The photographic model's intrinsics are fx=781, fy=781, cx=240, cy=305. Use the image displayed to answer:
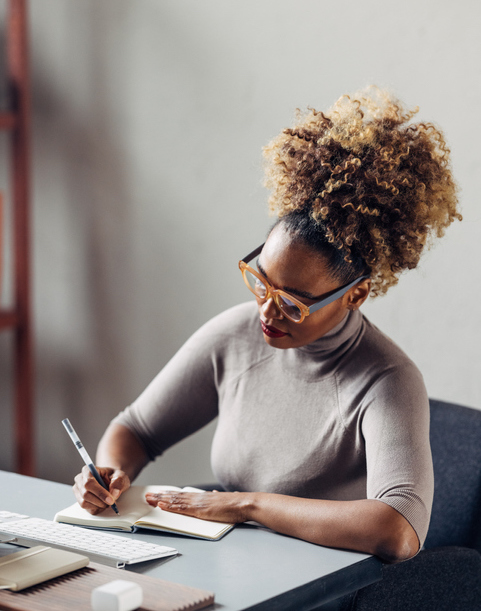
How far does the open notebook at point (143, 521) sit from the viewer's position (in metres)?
1.23

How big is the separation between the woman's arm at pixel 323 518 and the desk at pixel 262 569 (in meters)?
0.02

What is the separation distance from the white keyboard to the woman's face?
44 centimetres

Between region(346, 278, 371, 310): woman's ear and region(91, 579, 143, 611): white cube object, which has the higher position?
region(346, 278, 371, 310): woman's ear

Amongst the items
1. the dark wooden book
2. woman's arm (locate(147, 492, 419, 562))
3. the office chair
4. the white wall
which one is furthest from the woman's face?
the white wall

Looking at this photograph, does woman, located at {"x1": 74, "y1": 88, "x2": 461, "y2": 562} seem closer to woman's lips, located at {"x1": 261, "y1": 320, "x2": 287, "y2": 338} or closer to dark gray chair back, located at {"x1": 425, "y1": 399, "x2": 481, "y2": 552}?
woman's lips, located at {"x1": 261, "y1": 320, "x2": 287, "y2": 338}

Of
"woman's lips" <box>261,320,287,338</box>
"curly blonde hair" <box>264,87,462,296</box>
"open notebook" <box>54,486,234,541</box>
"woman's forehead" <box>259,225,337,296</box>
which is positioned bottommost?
"open notebook" <box>54,486,234,541</box>

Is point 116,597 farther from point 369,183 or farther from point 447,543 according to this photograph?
point 447,543

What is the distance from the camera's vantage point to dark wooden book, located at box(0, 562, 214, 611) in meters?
0.93

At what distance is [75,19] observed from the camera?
106 inches

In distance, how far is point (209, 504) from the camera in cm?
129

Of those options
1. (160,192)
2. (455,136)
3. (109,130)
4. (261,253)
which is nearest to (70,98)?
(109,130)

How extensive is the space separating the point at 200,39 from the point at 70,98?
572 mm

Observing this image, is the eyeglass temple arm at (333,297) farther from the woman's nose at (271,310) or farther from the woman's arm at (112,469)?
the woman's arm at (112,469)

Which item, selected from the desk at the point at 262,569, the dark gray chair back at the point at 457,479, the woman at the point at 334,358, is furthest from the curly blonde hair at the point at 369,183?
the desk at the point at 262,569
